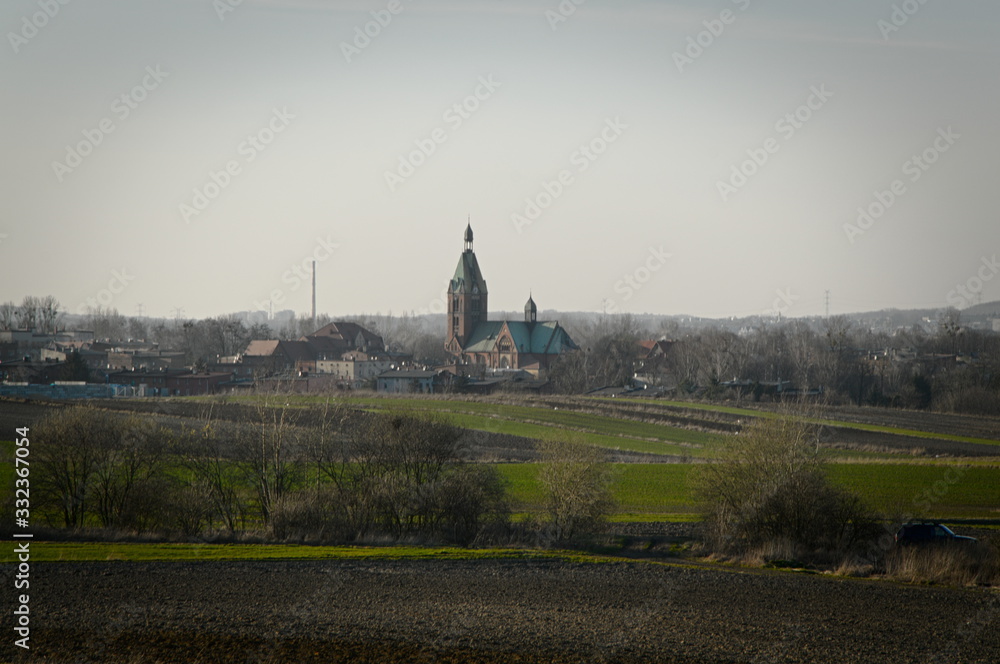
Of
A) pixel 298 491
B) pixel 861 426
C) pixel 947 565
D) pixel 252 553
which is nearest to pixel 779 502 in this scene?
pixel 947 565

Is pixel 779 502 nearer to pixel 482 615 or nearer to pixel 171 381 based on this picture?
pixel 482 615

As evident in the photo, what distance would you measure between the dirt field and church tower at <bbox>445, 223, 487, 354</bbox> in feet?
294

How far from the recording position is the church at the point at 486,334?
339 ft

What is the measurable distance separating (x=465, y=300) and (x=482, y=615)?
94245 millimetres

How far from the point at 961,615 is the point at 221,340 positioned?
4181 inches

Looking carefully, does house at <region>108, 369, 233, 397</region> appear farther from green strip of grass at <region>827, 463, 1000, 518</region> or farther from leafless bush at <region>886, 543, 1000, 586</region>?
leafless bush at <region>886, 543, 1000, 586</region>

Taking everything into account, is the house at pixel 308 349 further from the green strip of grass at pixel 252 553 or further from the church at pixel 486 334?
the green strip of grass at pixel 252 553

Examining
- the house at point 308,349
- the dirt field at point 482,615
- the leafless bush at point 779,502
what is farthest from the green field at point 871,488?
the house at point 308,349

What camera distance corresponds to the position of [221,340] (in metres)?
112

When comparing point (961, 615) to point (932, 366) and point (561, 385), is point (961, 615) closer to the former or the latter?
point (561, 385)

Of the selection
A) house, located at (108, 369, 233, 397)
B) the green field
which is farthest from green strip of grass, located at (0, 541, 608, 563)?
house, located at (108, 369, 233, 397)

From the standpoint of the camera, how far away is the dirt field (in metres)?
14.0

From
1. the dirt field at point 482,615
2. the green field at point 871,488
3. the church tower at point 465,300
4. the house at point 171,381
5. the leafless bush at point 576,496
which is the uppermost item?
the church tower at point 465,300

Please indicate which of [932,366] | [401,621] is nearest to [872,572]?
[401,621]
